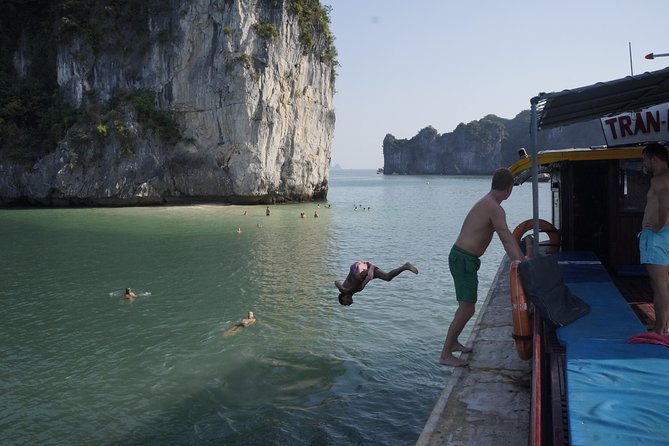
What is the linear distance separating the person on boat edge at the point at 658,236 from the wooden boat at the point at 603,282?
28 centimetres

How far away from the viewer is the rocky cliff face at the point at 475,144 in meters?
151

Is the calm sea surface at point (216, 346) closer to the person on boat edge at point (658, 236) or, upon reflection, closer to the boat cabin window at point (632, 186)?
the person on boat edge at point (658, 236)

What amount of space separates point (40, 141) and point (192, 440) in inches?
1814

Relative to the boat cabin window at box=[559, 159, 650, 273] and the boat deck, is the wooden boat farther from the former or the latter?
the boat deck

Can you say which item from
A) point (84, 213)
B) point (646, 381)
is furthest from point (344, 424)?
point (84, 213)

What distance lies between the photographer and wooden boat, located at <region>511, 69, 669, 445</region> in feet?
11.9

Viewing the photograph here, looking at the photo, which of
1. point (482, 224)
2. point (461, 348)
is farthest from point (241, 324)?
point (482, 224)

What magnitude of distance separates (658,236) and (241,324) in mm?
8048

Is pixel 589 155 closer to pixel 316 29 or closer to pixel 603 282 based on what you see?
pixel 603 282

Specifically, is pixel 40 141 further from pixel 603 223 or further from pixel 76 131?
pixel 603 223

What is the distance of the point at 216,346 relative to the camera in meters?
10.1

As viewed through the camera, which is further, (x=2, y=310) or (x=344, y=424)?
(x=2, y=310)

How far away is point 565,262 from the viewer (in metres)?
8.23

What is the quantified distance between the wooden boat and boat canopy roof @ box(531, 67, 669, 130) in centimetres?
2
